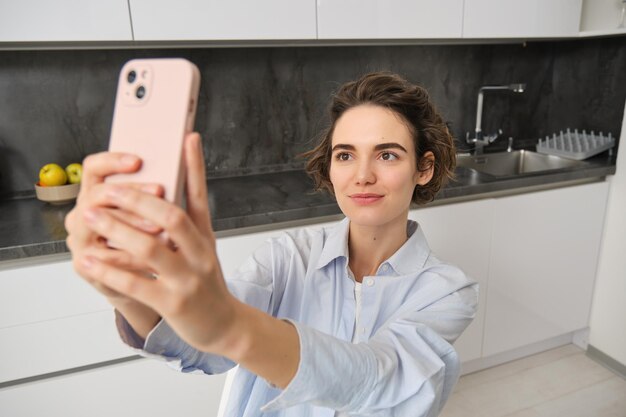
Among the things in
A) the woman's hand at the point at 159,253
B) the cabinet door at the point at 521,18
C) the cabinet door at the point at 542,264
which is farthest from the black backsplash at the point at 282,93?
the woman's hand at the point at 159,253

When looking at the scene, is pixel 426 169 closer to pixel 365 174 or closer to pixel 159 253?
pixel 365 174

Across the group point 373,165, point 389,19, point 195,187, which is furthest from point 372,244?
point 389,19

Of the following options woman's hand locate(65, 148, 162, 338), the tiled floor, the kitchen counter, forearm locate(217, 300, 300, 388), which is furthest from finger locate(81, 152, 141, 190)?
the tiled floor

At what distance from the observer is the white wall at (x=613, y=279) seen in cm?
207

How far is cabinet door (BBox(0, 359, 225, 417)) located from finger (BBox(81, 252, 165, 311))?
1.28 meters

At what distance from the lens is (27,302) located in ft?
4.44

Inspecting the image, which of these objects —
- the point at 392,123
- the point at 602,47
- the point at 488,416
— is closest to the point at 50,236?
the point at 392,123

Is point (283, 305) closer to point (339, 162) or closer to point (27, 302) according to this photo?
point (339, 162)

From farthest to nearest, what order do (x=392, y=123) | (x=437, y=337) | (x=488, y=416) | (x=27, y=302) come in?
1. (x=488, y=416)
2. (x=27, y=302)
3. (x=392, y=123)
4. (x=437, y=337)

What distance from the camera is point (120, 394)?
1.53 metres

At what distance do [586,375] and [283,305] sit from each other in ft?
5.90

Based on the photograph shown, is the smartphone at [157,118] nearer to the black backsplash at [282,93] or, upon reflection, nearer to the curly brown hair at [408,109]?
the curly brown hair at [408,109]

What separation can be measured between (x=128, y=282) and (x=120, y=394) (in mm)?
1356

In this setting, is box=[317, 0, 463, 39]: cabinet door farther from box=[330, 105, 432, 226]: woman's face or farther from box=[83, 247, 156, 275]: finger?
box=[83, 247, 156, 275]: finger
